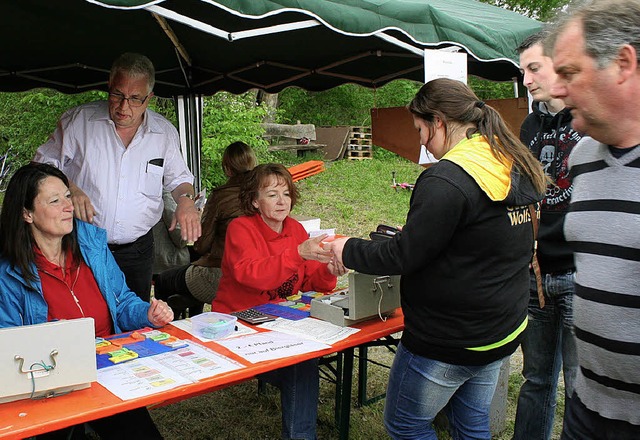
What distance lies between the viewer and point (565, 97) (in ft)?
3.89

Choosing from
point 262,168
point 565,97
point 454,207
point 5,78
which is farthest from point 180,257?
point 565,97

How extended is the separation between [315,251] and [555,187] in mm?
1006

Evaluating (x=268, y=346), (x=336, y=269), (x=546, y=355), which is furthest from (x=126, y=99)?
(x=546, y=355)

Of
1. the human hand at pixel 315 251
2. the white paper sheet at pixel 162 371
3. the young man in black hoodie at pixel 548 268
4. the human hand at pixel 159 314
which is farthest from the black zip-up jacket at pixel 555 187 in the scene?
the human hand at pixel 159 314

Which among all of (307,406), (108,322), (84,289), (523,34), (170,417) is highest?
(523,34)

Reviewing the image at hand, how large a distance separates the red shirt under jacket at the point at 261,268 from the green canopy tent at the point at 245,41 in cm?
95

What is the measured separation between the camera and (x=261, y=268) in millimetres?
2664

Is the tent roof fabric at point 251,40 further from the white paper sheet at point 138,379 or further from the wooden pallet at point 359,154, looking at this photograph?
the wooden pallet at point 359,154

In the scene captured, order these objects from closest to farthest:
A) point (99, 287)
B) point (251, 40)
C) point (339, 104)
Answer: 1. point (99, 287)
2. point (251, 40)
3. point (339, 104)

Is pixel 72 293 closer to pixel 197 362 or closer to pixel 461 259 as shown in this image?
pixel 197 362

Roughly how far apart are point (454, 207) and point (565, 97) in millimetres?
569

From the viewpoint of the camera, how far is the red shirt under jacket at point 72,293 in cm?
229

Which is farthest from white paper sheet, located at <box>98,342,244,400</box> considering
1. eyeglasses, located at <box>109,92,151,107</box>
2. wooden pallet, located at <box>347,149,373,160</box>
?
wooden pallet, located at <box>347,149,373,160</box>

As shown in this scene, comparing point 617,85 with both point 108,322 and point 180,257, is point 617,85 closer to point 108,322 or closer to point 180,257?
point 108,322
